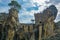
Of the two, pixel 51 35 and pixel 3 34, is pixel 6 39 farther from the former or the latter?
pixel 51 35

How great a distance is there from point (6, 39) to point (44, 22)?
15.1ft

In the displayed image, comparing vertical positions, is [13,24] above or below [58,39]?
above

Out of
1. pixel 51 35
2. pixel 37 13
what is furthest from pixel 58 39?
pixel 37 13

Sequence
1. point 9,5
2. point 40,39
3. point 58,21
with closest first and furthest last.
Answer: point 40,39
point 58,21
point 9,5

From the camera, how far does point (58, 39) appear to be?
19875mm

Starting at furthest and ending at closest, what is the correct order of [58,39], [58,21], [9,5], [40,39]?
[9,5]
[58,21]
[40,39]
[58,39]

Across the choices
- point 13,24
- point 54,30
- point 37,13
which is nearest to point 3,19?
point 13,24

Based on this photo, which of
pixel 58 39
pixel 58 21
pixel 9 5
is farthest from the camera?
pixel 9 5

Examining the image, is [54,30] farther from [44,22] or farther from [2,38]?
[2,38]

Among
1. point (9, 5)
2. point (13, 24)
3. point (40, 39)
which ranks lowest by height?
point (40, 39)

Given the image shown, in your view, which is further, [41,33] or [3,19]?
[3,19]

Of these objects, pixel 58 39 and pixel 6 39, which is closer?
pixel 58 39

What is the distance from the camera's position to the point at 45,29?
72.0 ft

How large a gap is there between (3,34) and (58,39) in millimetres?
6382
